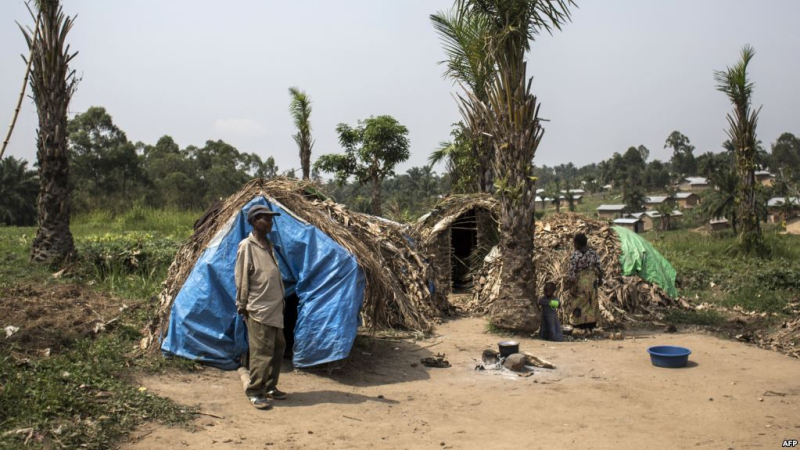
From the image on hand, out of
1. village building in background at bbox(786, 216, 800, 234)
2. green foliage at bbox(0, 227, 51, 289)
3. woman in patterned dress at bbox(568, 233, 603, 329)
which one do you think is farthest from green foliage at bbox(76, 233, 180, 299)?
village building in background at bbox(786, 216, 800, 234)

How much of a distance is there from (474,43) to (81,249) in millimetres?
8637

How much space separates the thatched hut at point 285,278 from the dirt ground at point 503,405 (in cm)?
38

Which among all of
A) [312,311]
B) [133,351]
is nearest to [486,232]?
[312,311]

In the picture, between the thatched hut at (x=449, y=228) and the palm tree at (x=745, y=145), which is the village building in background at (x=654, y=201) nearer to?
the palm tree at (x=745, y=145)

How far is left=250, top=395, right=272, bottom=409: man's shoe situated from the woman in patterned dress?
5230mm

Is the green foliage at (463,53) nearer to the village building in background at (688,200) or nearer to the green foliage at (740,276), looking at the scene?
the green foliage at (740,276)

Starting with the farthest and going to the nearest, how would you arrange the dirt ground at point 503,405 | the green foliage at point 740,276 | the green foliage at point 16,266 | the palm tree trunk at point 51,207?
the green foliage at point 740,276, the palm tree trunk at point 51,207, the green foliage at point 16,266, the dirt ground at point 503,405

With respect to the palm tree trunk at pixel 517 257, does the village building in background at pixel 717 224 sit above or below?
above

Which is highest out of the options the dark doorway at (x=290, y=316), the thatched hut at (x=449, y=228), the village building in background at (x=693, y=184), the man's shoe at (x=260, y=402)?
the village building in background at (x=693, y=184)

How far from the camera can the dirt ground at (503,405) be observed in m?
4.60

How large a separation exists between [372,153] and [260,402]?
1904cm

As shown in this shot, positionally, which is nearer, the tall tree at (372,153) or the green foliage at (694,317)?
the green foliage at (694,317)

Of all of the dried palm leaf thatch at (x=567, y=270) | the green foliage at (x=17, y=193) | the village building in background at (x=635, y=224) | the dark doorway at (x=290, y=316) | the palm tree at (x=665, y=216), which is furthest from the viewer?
the village building in background at (x=635, y=224)

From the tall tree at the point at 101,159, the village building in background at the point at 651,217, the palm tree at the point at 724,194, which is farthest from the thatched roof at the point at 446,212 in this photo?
the village building in background at the point at 651,217
